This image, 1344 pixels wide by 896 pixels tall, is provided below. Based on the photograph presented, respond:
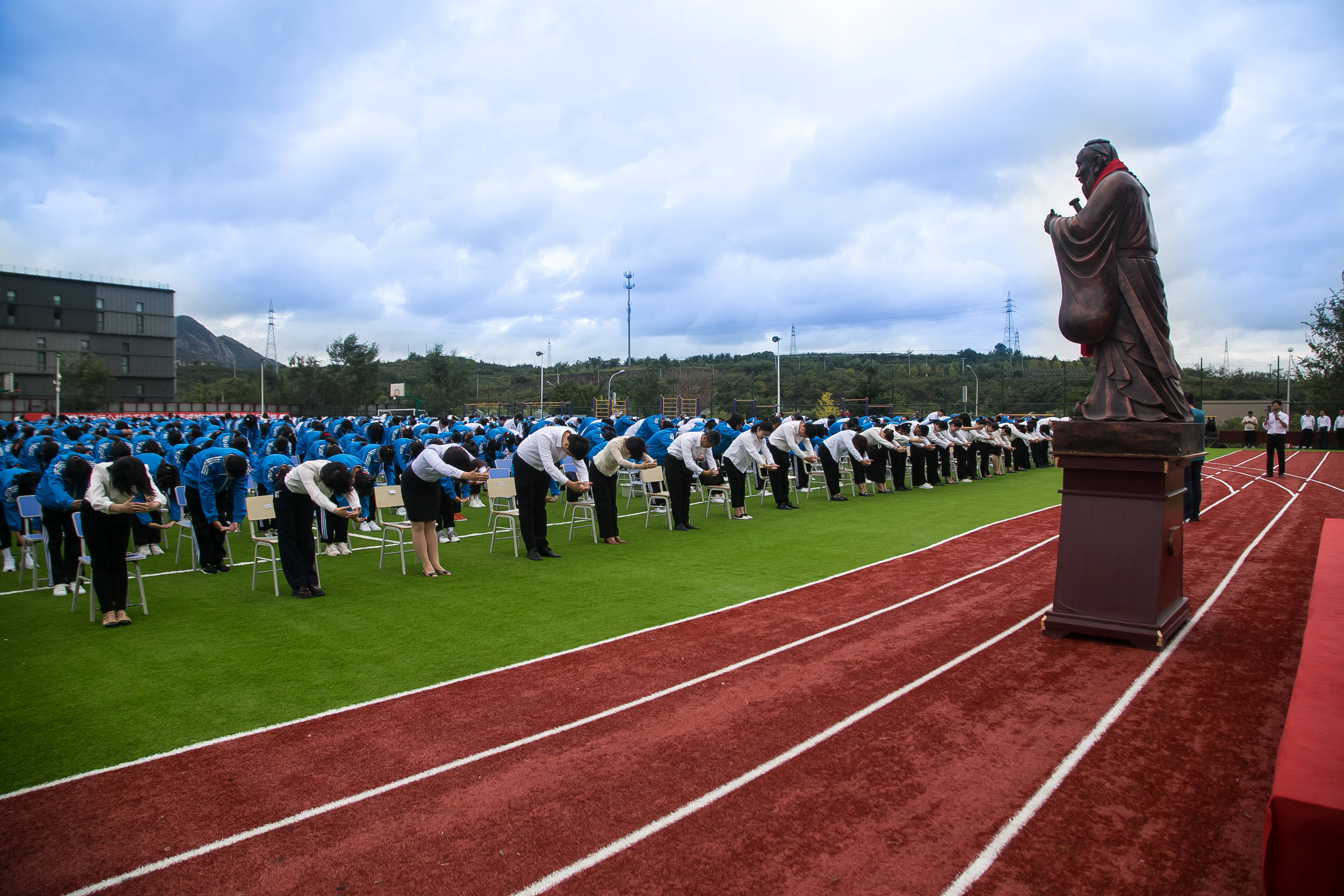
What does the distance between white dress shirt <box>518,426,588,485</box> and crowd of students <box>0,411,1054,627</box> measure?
0.02 metres

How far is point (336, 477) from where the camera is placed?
7984 millimetres

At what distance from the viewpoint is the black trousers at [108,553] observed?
6750mm

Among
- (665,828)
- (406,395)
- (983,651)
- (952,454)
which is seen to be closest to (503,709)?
(665,828)

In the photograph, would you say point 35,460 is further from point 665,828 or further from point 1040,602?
point 1040,602

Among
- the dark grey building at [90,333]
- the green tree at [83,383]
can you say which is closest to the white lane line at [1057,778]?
the green tree at [83,383]

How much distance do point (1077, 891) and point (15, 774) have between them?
538 centimetres

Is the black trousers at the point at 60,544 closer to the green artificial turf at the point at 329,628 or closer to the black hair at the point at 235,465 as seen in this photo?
the green artificial turf at the point at 329,628

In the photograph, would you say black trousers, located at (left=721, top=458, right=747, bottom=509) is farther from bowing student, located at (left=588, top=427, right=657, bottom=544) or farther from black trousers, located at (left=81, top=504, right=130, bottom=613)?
black trousers, located at (left=81, top=504, right=130, bottom=613)

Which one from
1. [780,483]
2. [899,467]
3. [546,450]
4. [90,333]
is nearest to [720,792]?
[546,450]

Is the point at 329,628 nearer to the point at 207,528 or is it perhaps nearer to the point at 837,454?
the point at 207,528

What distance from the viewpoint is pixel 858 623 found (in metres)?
6.71

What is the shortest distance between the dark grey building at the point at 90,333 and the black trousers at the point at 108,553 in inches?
2708

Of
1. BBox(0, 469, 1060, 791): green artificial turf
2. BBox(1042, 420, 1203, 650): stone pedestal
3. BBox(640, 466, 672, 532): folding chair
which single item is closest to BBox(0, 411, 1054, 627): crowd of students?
BBox(640, 466, 672, 532): folding chair

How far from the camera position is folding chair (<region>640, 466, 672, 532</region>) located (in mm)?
12938
